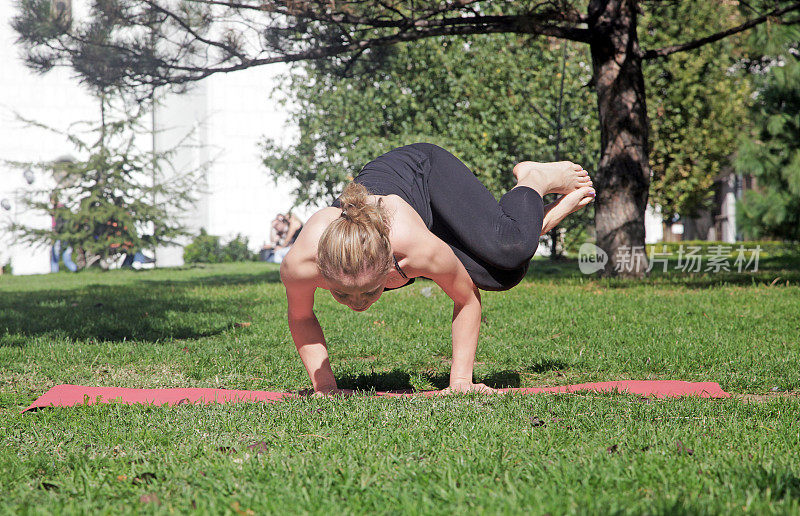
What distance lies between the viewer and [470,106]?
1480cm

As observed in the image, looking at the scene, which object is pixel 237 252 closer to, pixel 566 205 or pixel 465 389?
pixel 566 205

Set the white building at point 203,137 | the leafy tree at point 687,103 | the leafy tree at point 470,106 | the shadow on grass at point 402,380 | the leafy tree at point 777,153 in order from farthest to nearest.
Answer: the white building at point 203,137 → the leafy tree at point 687,103 → the leafy tree at point 470,106 → the leafy tree at point 777,153 → the shadow on grass at point 402,380

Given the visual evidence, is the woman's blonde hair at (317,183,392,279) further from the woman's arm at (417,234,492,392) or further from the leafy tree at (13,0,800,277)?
the leafy tree at (13,0,800,277)

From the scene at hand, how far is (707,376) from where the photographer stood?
407 cm

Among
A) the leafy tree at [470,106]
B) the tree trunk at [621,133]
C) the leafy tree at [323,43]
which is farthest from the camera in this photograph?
the leafy tree at [470,106]

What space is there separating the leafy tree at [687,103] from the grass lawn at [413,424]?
41.5ft

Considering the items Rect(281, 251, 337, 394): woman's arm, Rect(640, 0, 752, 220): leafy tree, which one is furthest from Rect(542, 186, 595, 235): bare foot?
Rect(640, 0, 752, 220): leafy tree

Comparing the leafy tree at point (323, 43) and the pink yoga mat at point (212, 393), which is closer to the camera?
the pink yoga mat at point (212, 393)

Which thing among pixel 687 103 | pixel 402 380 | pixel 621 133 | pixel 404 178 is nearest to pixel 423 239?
pixel 404 178

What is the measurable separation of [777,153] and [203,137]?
50.7 ft

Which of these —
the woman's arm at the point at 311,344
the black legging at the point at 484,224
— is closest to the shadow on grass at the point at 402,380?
the woman's arm at the point at 311,344

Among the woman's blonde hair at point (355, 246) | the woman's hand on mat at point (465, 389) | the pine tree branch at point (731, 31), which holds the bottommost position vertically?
the woman's hand on mat at point (465, 389)

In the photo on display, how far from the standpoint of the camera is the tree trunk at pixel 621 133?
8875 mm

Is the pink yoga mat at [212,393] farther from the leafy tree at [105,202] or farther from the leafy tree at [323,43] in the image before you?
the leafy tree at [105,202]
